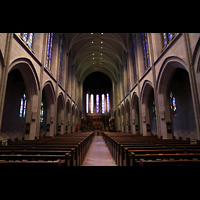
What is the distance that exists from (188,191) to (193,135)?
11236 mm

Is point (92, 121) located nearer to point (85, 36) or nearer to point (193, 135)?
point (85, 36)

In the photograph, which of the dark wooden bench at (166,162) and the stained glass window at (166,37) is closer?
the dark wooden bench at (166,162)

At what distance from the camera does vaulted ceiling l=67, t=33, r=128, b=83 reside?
18650 mm

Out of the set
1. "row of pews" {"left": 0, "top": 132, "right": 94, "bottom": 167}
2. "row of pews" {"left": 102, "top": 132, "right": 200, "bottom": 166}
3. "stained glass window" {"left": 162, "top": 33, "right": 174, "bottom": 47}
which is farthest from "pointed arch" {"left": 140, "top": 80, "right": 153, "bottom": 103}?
"row of pews" {"left": 0, "top": 132, "right": 94, "bottom": 167}

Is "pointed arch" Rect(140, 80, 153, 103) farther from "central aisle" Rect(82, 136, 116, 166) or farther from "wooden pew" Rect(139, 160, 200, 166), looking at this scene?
"wooden pew" Rect(139, 160, 200, 166)

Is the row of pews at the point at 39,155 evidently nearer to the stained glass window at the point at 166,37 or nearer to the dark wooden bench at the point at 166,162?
the dark wooden bench at the point at 166,162

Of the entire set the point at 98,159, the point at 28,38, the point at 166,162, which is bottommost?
the point at 98,159

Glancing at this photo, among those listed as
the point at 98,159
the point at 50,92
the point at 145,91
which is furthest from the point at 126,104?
the point at 98,159

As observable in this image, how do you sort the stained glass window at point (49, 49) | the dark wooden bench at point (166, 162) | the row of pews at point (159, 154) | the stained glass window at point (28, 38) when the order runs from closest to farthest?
the dark wooden bench at point (166, 162) < the row of pews at point (159, 154) < the stained glass window at point (28, 38) < the stained glass window at point (49, 49)

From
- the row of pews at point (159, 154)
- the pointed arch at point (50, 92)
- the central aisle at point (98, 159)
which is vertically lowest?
the central aisle at point (98, 159)

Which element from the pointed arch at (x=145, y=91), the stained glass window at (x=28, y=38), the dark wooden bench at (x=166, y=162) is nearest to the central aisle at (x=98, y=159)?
the dark wooden bench at (x=166, y=162)

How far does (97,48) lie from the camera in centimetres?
2373

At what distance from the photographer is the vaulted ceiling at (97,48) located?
61.2ft

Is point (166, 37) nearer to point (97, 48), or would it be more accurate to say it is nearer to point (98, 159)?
point (98, 159)
